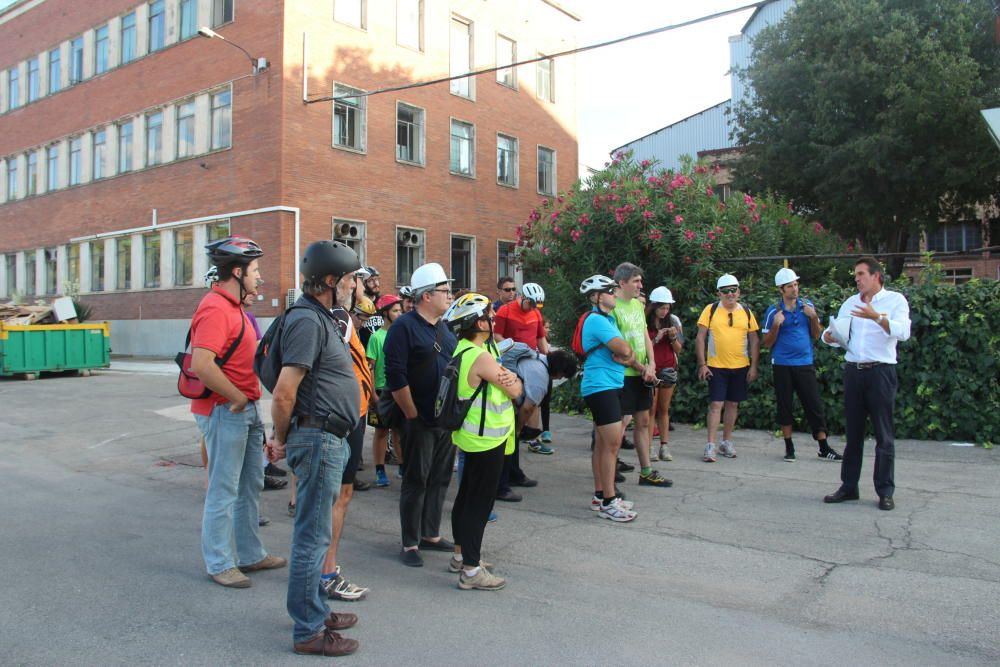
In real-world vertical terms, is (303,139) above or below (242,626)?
above

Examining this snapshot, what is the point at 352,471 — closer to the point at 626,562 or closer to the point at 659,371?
the point at 626,562

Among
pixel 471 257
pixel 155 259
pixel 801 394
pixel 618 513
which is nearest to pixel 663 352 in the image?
pixel 801 394

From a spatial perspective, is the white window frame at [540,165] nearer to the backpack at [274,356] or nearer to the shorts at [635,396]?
the shorts at [635,396]

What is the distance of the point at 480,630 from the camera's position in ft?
12.9

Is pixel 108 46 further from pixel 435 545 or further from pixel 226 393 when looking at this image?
pixel 435 545

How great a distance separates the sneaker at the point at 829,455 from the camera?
322 inches

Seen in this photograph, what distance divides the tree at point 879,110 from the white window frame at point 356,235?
42.9ft

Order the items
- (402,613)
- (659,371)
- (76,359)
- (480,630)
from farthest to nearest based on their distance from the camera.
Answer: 1. (76,359)
2. (659,371)
3. (402,613)
4. (480,630)

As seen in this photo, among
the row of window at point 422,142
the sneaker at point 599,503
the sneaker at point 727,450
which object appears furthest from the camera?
the row of window at point 422,142

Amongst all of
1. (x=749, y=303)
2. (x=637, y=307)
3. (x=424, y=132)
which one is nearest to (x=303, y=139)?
(x=424, y=132)

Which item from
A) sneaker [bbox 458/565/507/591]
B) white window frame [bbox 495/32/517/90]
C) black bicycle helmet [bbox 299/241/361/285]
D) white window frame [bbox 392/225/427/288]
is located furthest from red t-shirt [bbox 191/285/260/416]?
white window frame [bbox 495/32/517/90]

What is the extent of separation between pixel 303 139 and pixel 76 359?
8.56 m

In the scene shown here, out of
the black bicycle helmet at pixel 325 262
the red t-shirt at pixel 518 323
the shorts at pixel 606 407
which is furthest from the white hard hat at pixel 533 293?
the black bicycle helmet at pixel 325 262

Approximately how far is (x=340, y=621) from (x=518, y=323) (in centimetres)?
528
